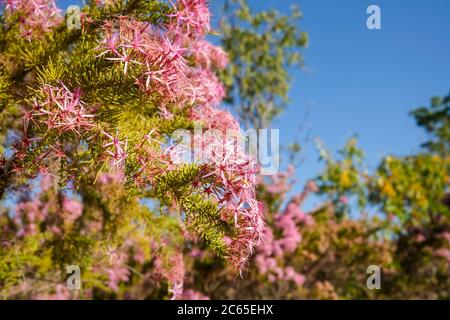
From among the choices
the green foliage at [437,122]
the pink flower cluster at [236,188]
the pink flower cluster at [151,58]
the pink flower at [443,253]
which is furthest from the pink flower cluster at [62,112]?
the green foliage at [437,122]

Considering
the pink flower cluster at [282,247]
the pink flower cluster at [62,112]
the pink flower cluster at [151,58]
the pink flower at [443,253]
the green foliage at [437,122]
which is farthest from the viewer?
the green foliage at [437,122]

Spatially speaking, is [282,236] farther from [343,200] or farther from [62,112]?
[62,112]

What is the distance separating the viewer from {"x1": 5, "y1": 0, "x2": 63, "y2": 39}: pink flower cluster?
9.73 ft

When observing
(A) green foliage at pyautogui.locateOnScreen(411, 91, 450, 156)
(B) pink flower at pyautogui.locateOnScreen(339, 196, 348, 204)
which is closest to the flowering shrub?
(B) pink flower at pyautogui.locateOnScreen(339, 196, 348, 204)

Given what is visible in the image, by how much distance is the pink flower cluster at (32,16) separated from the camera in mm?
2965

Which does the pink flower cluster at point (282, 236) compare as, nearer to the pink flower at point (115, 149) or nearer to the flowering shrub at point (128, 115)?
the flowering shrub at point (128, 115)

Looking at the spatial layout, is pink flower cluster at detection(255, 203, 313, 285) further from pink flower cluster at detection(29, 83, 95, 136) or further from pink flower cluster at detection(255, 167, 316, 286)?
pink flower cluster at detection(29, 83, 95, 136)

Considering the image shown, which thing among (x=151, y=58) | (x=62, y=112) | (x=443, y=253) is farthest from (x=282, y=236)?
(x=62, y=112)

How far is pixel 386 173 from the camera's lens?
11.6 meters

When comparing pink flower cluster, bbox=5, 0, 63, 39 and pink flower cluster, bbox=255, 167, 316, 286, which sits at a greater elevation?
pink flower cluster, bbox=5, 0, 63, 39

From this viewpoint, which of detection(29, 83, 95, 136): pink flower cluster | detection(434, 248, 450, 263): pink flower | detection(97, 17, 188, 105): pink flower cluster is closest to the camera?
detection(29, 83, 95, 136): pink flower cluster

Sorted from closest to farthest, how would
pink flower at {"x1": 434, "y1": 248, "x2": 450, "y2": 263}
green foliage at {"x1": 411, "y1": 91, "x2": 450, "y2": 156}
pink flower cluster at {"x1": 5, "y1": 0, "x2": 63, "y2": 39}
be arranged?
pink flower cluster at {"x1": 5, "y1": 0, "x2": 63, "y2": 39} < pink flower at {"x1": 434, "y1": 248, "x2": 450, "y2": 263} < green foliage at {"x1": 411, "y1": 91, "x2": 450, "y2": 156}

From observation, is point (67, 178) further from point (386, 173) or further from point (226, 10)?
point (226, 10)

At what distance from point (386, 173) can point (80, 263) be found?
9.19 m
